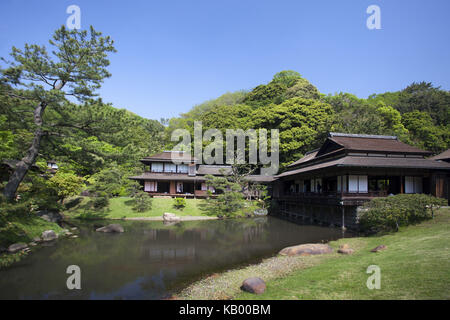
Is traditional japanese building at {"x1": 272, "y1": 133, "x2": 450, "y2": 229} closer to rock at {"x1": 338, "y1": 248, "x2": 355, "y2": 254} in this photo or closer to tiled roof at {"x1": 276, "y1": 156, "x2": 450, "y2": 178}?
tiled roof at {"x1": 276, "y1": 156, "x2": 450, "y2": 178}

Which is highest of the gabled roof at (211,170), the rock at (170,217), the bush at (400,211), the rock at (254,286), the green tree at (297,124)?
the green tree at (297,124)

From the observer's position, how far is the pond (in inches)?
320

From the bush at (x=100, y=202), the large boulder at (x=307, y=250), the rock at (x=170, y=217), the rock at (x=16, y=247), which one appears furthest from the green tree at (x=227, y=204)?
A: the rock at (x=16, y=247)

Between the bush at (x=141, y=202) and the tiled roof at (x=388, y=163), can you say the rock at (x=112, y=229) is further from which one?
the tiled roof at (x=388, y=163)

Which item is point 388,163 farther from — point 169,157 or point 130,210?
point 169,157

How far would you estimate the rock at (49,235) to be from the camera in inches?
603

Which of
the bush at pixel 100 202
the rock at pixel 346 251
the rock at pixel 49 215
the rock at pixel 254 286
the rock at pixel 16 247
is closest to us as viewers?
the rock at pixel 254 286

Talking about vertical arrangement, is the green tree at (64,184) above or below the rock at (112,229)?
above

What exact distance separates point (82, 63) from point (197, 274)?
1370 centimetres

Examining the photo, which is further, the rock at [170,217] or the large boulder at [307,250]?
the rock at [170,217]

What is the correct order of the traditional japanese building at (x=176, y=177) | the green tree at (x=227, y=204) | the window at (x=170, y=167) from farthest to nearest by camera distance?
the window at (x=170, y=167) < the traditional japanese building at (x=176, y=177) < the green tree at (x=227, y=204)
